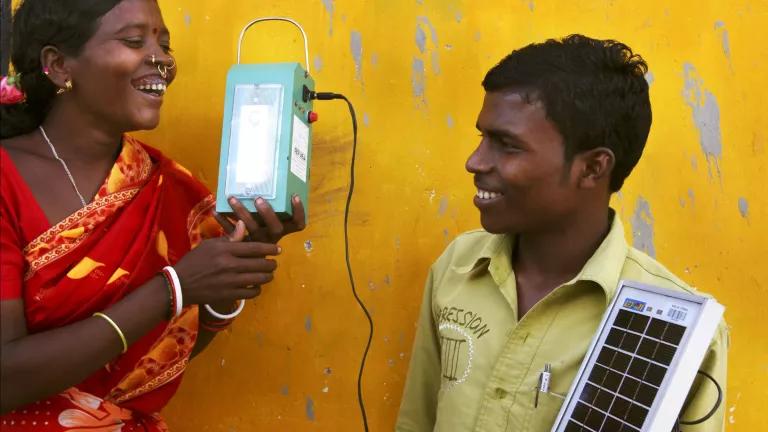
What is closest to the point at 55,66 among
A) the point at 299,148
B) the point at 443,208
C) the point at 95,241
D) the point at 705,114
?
the point at 95,241

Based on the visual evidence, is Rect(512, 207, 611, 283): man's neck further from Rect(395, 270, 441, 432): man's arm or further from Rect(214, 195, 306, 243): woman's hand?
Rect(214, 195, 306, 243): woman's hand

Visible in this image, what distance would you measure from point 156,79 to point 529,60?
2.58 ft

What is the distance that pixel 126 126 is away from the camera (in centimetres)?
171

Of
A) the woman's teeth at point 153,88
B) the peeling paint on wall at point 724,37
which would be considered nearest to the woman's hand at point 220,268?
the woman's teeth at point 153,88

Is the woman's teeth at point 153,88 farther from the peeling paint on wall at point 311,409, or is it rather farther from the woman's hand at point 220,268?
the peeling paint on wall at point 311,409

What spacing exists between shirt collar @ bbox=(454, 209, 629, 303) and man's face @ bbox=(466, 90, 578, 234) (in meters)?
0.09

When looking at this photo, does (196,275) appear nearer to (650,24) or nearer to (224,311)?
(224,311)

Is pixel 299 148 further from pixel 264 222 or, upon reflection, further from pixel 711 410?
pixel 711 410

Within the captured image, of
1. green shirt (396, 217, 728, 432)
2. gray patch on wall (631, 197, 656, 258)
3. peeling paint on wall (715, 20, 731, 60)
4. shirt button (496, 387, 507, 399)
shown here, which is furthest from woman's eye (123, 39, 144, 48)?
peeling paint on wall (715, 20, 731, 60)

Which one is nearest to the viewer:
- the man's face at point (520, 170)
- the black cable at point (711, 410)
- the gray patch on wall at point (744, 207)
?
the black cable at point (711, 410)

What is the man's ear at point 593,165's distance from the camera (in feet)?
5.44

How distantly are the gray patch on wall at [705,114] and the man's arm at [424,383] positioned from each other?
0.83 m

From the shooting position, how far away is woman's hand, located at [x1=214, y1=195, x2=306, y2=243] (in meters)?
1.65

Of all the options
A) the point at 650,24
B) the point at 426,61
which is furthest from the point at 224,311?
the point at 650,24
